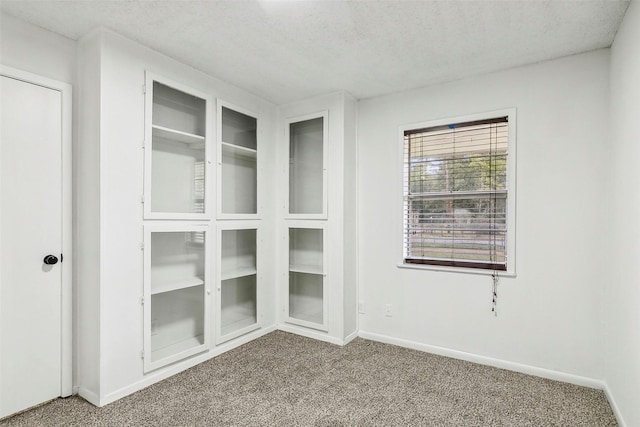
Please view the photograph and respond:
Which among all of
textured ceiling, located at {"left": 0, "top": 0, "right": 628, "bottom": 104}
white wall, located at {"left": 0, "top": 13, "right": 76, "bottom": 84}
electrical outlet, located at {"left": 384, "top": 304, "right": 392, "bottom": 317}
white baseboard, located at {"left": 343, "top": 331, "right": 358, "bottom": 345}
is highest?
textured ceiling, located at {"left": 0, "top": 0, "right": 628, "bottom": 104}

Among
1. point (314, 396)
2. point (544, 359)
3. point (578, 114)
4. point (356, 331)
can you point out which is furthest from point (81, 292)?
point (578, 114)

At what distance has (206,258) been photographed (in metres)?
3.09

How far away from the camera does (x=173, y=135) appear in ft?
9.43

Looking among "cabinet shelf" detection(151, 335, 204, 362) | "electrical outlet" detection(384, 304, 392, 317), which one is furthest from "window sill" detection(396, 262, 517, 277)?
"cabinet shelf" detection(151, 335, 204, 362)

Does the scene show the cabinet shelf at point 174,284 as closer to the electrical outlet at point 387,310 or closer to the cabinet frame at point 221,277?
the cabinet frame at point 221,277

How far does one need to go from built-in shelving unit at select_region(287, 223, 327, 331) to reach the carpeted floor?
62 cm

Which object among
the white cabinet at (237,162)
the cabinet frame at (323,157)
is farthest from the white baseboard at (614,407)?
the white cabinet at (237,162)

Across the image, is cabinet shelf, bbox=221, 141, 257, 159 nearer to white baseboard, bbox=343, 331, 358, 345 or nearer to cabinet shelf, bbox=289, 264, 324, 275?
cabinet shelf, bbox=289, 264, 324, 275

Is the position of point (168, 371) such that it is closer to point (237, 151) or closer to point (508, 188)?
point (237, 151)

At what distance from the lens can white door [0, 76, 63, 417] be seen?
7.13 ft

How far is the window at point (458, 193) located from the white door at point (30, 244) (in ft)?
9.54

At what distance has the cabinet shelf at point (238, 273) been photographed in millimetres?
3376

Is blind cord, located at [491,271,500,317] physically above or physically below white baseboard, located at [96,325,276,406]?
above

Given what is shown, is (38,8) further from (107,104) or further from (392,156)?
(392,156)
